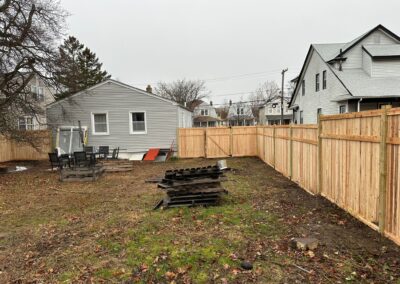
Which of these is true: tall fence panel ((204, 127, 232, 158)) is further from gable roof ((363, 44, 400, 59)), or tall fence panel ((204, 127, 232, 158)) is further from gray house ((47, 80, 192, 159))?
gable roof ((363, 44, 400, 59))

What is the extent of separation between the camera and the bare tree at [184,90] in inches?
1884


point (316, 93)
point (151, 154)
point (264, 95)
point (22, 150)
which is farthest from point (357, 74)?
point (264, 95)

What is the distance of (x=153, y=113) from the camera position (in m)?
15.8

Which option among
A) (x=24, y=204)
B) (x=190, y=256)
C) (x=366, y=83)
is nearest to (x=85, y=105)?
(x=24, y=204)

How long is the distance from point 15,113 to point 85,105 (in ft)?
13.5

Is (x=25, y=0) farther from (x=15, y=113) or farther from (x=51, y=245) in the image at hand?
(x=51, y=245)

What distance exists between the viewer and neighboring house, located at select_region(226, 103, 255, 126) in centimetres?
5859

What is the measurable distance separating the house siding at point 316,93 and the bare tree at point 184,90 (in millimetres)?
27378

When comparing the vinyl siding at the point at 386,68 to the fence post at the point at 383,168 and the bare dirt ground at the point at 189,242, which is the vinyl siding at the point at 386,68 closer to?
the bare dirt ground at the point at 189,242

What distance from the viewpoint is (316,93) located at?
18.8 meters

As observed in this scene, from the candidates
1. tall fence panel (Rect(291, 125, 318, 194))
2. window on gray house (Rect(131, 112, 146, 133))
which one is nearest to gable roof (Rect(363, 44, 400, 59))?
tall fence panel (Rect(291, 125, 318, 194))

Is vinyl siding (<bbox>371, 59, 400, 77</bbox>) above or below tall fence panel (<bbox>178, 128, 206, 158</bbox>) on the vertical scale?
above

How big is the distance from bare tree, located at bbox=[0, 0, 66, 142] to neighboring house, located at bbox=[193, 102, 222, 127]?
38.7 meters

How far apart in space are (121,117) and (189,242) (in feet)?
42.7
